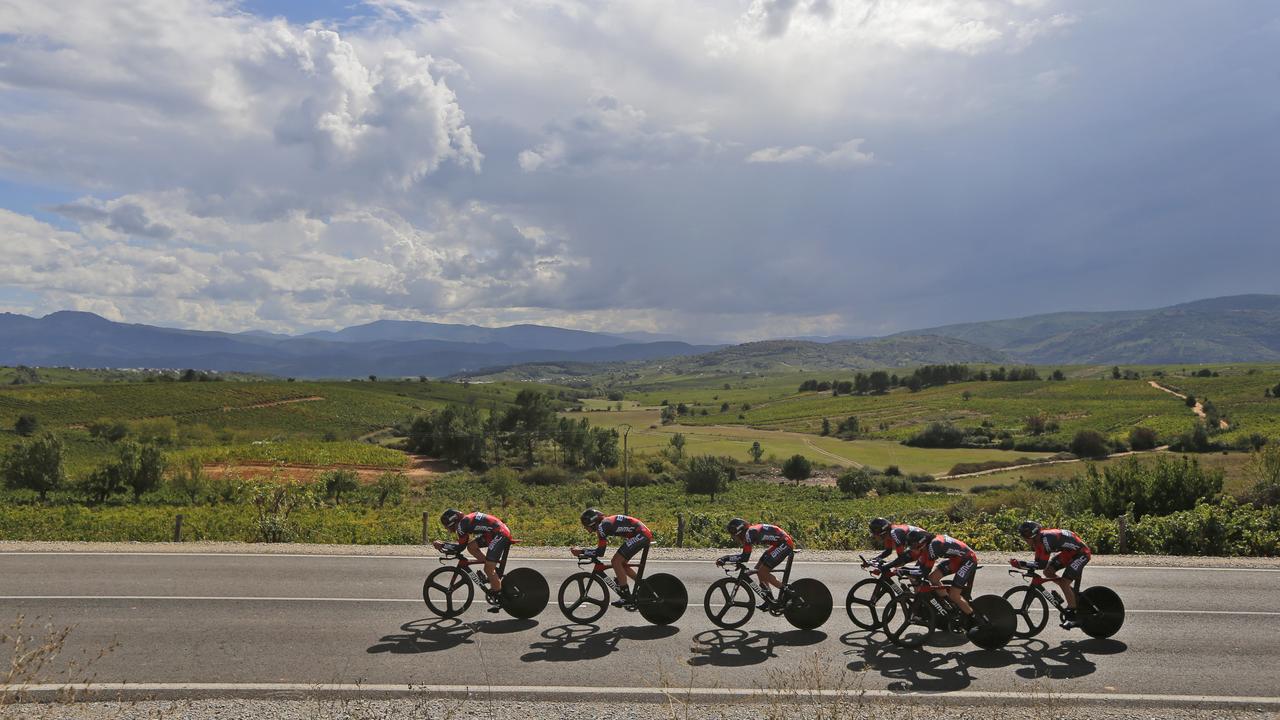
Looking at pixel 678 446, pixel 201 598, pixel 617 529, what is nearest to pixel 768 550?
pixel 617 529

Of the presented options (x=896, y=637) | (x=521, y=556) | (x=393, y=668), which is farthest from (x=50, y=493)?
(x=896, y=637)

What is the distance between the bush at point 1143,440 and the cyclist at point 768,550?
271 ft

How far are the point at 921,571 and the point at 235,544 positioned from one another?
17490 millimetres

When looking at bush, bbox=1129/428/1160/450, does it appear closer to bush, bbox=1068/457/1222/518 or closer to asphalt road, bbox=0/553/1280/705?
bush, bbox=1068/457/1222/518

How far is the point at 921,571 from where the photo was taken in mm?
11312

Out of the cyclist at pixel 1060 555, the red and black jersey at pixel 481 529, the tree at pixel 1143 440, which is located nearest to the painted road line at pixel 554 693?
the cyclist at pixel 1060 555

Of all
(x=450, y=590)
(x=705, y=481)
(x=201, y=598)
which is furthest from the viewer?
(x=705, y=481)

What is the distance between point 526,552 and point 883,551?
9898mm

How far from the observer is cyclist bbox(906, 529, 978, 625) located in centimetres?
1109

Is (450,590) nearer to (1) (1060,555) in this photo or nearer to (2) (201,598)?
(2) (201,598)

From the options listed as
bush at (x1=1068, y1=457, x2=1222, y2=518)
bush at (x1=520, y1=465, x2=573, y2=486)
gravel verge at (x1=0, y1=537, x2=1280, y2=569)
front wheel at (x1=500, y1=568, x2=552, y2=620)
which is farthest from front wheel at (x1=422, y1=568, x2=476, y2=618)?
bush at (x1=520, y1=465, x2=573, y2=486)

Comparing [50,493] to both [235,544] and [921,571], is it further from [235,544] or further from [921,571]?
[921,571]

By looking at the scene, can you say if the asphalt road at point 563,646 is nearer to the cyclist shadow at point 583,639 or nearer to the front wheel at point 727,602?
the cyclist shadow at point 583,639

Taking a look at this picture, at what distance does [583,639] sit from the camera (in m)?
12.0
